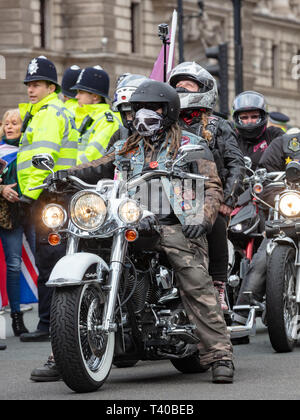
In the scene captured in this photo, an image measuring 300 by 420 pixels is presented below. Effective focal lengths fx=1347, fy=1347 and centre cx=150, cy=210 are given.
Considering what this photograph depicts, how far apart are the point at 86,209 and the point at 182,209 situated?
572 millimetres

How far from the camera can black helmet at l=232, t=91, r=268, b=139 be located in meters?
10.3

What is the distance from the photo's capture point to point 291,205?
8930 mm

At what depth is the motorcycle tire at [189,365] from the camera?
766 centimetres

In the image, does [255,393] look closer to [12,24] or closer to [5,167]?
[5,167]

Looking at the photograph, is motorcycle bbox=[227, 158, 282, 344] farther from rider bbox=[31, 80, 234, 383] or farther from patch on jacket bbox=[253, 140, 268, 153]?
rider bbox=[31, 80, 234, 383]

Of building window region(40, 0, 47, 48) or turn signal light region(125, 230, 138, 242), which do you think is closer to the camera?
turn signal light region(125, 230, 138, 242)

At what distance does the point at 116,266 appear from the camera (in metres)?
6.85

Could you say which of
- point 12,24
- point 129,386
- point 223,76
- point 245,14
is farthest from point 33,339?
point 245,14

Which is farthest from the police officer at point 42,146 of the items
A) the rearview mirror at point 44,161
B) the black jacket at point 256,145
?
the rearview mirror at point 44,161

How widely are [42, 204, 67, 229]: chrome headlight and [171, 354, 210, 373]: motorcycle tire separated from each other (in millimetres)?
1176

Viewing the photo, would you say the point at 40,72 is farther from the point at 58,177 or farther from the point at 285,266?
the point at 58,177

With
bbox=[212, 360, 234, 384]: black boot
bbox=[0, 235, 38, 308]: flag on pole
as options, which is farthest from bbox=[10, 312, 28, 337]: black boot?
bbox=[212, 360, 234, 384]: black boot

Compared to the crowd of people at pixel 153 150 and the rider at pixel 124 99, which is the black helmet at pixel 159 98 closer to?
the crowd of people at pixel 153 150

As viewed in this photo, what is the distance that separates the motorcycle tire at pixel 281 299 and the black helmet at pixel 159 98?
1.83 metres
